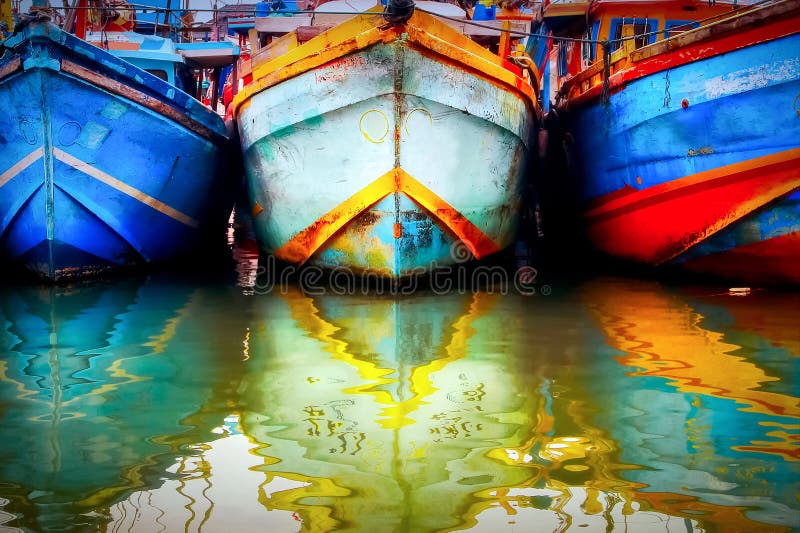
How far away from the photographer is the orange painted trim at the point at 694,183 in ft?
17.8

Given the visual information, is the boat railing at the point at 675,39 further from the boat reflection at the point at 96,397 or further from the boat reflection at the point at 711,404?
the boat reflection at the point at 96,397

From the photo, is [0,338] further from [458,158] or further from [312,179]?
[458,158]

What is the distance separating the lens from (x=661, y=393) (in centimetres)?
341

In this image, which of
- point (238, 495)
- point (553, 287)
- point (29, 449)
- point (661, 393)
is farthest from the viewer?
point (553, 287)

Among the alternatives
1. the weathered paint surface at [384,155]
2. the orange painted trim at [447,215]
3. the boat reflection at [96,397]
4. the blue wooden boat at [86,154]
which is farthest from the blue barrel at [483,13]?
the boat reflection at [96,397]

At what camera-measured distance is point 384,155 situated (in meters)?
5.50

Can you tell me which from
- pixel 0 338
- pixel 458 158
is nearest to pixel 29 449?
pixel 0 338

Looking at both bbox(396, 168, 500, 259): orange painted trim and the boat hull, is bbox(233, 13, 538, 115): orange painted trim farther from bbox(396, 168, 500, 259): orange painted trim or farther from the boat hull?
the boat hull

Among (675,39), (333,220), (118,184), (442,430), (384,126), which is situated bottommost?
(442,430)

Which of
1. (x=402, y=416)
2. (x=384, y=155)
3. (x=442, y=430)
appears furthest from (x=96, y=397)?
(x=384, y=155)

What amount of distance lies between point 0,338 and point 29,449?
6.99 feet

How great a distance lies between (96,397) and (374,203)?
285cm

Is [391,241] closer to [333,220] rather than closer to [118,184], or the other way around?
[333,220]

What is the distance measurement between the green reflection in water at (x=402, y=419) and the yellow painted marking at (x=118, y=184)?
1468 mm
